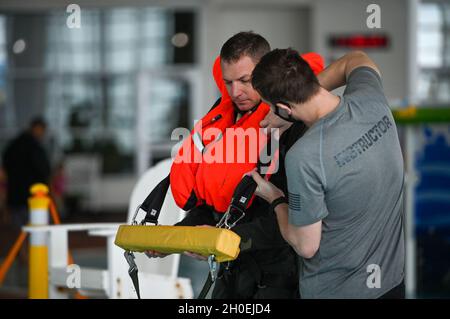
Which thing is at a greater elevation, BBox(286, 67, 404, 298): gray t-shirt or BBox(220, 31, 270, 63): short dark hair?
BBox(220, 31, 270, 63): short dark hair

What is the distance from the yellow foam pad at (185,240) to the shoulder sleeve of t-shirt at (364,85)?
1.88 feet

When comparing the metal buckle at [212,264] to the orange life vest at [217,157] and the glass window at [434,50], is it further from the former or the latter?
the glass window at [434,50]

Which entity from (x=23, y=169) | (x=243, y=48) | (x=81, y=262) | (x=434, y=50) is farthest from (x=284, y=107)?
(x=434, y=50)

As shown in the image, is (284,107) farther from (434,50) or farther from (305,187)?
(434,50)

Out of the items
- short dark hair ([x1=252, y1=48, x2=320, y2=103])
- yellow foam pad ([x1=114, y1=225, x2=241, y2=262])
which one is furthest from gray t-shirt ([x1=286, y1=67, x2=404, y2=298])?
yellow foam pad ([x1=114, y1=225, x2=241, y2=262])

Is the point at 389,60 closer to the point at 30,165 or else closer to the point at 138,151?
the point at 138,151

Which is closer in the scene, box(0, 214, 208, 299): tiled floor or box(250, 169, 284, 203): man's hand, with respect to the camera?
box(250, 169, 284, 203): man's hand

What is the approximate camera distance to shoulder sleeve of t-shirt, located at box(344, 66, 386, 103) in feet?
8.21

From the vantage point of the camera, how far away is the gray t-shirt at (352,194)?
2332 millimetres

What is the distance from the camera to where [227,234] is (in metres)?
2.46

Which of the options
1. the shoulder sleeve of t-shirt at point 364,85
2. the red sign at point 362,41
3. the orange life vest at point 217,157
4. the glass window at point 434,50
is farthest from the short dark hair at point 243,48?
the glass window at point 434,50

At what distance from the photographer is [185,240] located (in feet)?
8.26

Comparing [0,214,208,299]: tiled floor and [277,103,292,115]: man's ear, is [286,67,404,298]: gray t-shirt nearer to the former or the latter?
[277,103,292,115]: man's ear

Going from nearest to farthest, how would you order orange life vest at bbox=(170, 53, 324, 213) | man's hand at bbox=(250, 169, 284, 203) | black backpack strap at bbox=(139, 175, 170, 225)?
man's hand at bbox=(250, 169, 284, 203)
orange life vest at bbox=(170, 53, 324, 213)
black backpack strap at bbox=(139, 175, 170, 225)
